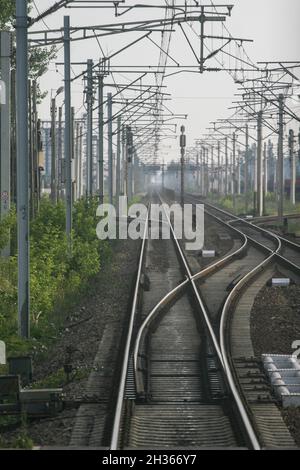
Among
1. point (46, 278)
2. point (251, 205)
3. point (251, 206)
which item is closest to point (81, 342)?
point (46, 278)

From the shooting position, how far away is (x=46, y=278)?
16766 mm

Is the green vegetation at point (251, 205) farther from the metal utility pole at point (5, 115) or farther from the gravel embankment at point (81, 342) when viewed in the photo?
the metal utility pole at point (5, 115)

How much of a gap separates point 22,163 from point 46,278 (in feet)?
12.2

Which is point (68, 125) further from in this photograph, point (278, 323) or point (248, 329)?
point (248, 329)

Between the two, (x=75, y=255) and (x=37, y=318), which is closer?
(x=37, y=318)

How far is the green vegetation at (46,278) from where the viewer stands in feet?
46.8

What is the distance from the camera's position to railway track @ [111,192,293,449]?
342 inches

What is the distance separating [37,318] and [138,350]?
3226mm

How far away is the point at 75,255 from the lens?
69.7 feet

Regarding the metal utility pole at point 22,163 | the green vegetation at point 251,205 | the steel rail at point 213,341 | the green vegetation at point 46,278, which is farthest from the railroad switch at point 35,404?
the green vegetation at point 251,205

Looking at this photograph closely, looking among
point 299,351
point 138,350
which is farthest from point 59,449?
point 299,351

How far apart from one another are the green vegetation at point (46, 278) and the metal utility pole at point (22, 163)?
0.51m
